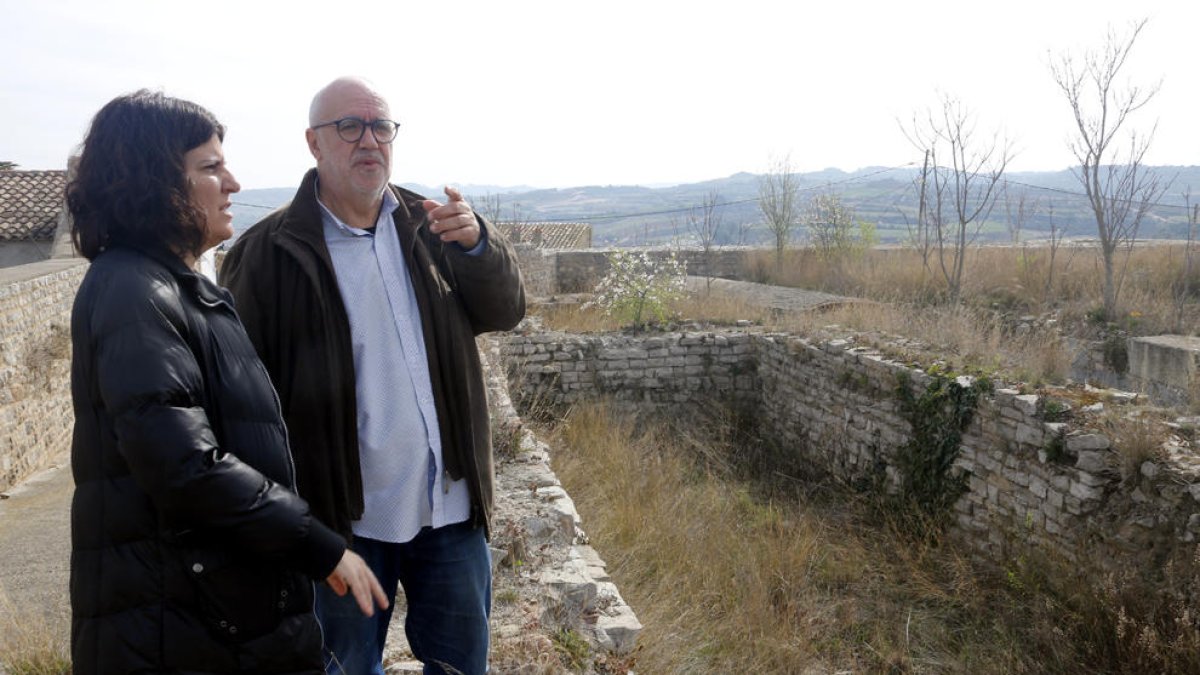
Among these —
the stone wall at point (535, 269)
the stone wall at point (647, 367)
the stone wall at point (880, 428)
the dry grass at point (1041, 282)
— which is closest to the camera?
the stone wall at point (880, 428)

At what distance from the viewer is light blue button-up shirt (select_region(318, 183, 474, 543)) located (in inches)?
88.2

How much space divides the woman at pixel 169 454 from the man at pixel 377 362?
1.18ft

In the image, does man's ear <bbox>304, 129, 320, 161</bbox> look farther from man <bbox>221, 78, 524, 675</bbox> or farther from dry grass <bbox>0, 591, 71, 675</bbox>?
dry grass <bbox>0, 591, 71, 675</bbox>

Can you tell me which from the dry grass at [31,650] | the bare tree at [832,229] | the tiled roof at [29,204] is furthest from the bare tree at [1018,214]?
the tiled roof at [29,204]

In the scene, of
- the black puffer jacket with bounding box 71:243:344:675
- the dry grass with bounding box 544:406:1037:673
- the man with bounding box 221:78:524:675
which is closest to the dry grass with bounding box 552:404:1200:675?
the dry grass with bounding box 544:406:1037:673

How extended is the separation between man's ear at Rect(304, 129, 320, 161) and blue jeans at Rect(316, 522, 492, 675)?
1028mm

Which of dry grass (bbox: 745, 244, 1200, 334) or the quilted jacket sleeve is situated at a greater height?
the quilted jacket sleeve

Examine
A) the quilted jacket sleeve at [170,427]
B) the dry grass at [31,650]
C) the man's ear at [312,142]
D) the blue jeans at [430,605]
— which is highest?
the man's ear at [312,142]

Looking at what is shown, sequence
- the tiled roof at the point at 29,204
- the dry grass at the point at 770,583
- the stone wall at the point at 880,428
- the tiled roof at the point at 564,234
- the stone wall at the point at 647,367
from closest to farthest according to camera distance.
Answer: the dry grass at the point at 770,583 → the stone wall at the point at 880,428 → the stone wall at the point at 647,367 → the tiled roof at the point at 29,204 → the tiled roof at the point at 564,234

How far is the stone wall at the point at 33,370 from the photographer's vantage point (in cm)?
814

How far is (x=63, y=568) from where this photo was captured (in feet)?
16.7

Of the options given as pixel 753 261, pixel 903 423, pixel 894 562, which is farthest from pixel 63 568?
pixel 753 261

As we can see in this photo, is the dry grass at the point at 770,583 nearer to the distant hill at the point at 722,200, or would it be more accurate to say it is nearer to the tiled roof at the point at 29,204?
the tiled roof at the point at 29,204

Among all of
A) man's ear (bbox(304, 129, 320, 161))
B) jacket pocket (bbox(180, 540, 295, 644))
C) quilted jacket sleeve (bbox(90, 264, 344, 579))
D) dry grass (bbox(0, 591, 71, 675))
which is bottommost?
dry grass (bbox(0, 591, 71, 675))
